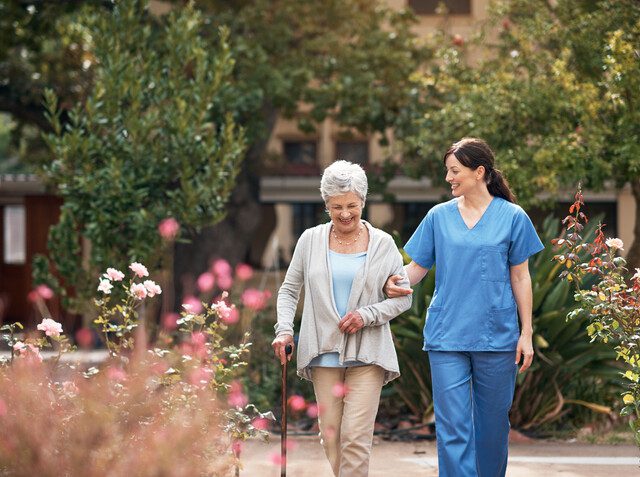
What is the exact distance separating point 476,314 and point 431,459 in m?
2.67

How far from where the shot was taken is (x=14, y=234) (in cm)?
2581

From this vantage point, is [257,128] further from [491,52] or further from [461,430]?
[461,430]

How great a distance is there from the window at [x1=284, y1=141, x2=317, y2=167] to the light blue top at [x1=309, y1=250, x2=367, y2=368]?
23.7 meters

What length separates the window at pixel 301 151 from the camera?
1172 inches

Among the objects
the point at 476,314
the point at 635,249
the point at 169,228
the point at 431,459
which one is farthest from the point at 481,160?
the point at 169,228

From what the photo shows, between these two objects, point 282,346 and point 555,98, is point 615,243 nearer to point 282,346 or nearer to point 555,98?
point 282,346

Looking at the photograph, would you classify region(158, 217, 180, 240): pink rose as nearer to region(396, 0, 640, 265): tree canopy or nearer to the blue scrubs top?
region(396, 0, 640, 265): tree canopy

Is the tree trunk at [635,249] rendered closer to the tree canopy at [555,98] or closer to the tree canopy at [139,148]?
the tree canopy at [555,98]

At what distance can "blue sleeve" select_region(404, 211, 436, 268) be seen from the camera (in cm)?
639

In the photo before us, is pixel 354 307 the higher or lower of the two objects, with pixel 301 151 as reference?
lower

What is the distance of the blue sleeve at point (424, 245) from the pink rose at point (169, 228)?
7.66 metres

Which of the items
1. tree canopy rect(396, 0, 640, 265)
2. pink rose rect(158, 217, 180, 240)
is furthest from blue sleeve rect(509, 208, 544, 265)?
pink rose rect(158, 217, 180, 240)

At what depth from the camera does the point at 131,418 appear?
14.7 feet

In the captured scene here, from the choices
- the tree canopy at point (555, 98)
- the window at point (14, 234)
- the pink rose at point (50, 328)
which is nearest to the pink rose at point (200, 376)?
the pink rose at point (50, 328)
